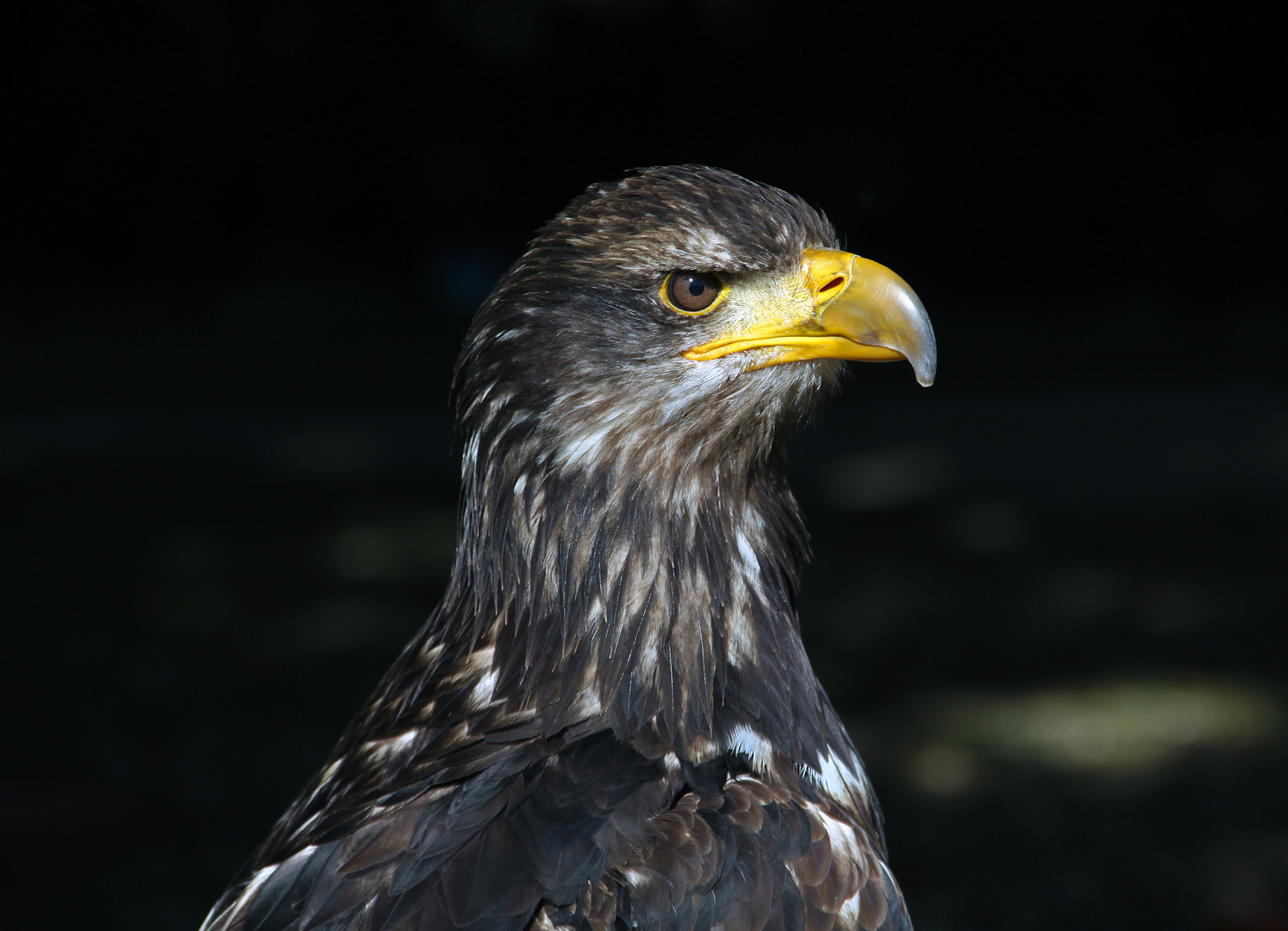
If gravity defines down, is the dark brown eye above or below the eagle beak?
above

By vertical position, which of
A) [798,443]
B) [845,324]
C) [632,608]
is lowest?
[798,443]

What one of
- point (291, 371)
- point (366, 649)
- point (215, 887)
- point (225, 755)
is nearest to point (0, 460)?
point (291, 371)

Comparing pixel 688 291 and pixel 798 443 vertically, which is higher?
pixel 688 291

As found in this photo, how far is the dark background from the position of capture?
17.3 feet

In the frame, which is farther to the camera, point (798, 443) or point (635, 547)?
point (798, 443)

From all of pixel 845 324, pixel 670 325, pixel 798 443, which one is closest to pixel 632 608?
pixel 670 325

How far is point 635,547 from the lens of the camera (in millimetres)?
2414

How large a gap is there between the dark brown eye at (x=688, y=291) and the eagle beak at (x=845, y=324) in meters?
0.07

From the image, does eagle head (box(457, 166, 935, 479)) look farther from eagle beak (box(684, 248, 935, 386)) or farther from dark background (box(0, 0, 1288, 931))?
dark background (box(0, 0, 1288, 931))

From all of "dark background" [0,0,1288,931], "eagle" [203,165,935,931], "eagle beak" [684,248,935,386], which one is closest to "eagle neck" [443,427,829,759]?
"eagle" [203,165,935,931]

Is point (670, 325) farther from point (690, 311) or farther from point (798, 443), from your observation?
point (798, 443)

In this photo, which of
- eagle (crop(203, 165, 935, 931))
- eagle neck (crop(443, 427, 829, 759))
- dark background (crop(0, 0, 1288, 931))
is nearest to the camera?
eagle (crop(203, 165, 935, 931))


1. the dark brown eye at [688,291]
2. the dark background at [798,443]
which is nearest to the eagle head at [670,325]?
the dark brown eye at [688,291]

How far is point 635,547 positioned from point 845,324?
0.54m
